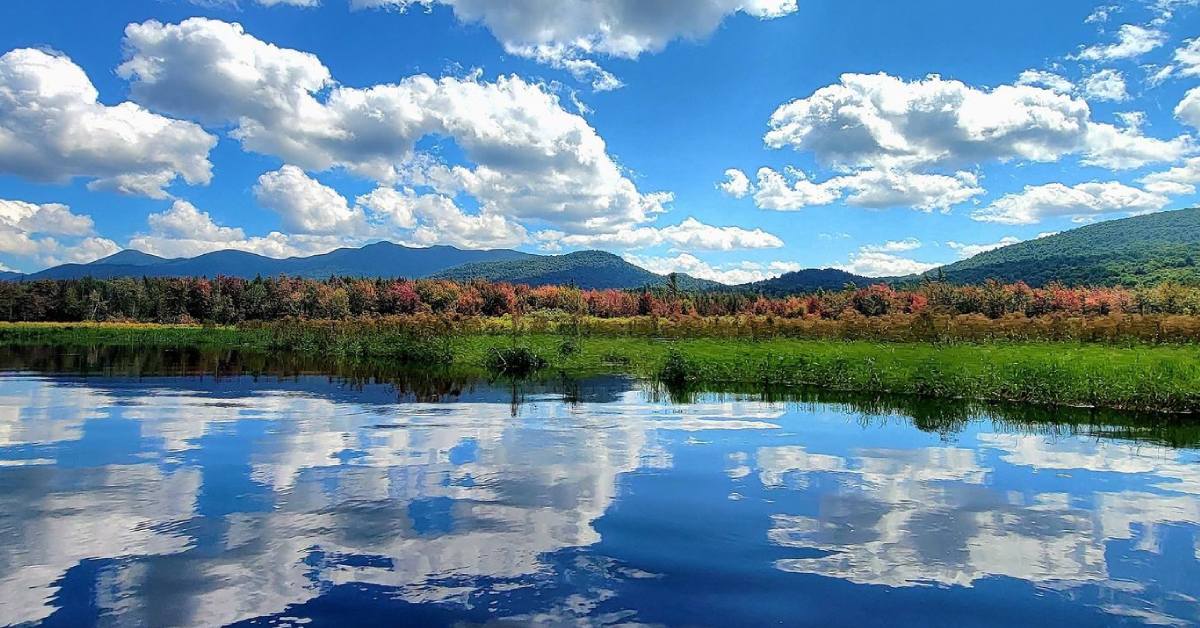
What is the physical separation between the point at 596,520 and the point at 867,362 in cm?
2309

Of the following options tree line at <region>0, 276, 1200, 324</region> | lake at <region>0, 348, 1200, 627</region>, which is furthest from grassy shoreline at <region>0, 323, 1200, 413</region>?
tree line at <region>0, 276, 1200, 324</region>

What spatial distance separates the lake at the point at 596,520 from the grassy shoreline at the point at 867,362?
2.21m

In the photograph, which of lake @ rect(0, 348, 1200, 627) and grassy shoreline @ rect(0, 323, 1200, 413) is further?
grassy shoreline @ rect(0, 323, 1200, 413)

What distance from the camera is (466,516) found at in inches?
443

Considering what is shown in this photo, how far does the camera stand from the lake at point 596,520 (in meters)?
8.05

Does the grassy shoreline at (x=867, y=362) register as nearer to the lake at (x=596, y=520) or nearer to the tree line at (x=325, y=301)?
the lake at (x=596, y=520)

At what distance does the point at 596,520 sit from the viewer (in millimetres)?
11227

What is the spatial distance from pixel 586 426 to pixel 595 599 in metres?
12.4

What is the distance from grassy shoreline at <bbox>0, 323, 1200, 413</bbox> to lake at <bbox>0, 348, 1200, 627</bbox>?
86.9 inches

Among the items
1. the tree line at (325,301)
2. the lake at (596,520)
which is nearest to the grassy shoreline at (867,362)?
the lake at (596,520)

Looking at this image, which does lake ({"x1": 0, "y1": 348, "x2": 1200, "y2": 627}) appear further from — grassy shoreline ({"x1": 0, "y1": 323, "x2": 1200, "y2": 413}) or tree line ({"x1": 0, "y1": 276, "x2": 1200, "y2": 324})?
tree line ({"x1": 0, "y1": 276, "x2": 1200, "y2": 324})

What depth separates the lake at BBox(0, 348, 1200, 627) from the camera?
8.05 meters

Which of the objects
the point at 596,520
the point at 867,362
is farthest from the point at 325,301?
the point at 596,520

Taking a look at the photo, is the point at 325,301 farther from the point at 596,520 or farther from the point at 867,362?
the point at 596,520
